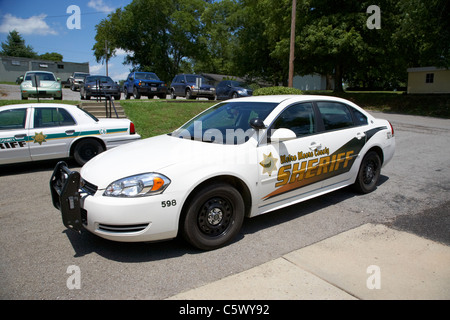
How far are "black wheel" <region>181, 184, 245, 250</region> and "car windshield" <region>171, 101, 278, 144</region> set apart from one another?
73cm

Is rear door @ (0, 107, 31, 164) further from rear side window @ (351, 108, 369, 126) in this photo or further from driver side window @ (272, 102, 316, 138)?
rear side window @ (351, 108, 369, 126)

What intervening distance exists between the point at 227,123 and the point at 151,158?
1274 millimetres

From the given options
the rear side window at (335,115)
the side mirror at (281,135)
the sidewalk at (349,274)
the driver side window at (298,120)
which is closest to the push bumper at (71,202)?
the sidewalk at (349,274)

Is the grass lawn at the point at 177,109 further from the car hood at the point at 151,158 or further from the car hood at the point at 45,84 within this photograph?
the car hood at the point at 151,158

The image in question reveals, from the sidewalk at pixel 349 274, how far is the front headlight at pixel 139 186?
1009 mm

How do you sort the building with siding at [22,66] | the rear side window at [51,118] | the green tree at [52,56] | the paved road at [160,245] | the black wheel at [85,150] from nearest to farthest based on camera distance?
the paved road at [160,245], the rear side window at [51,118], the black wheel at [85,150], the building with siding at [22,66], the green tree at [52,56]

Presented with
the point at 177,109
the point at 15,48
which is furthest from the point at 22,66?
the point at 177,109

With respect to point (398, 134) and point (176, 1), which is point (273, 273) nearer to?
point (398, 134)

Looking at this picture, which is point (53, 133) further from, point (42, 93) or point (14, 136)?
point (42, 93)

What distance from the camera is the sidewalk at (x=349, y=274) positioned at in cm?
279

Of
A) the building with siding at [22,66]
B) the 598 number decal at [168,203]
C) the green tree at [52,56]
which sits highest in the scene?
the green tree at [52,56]

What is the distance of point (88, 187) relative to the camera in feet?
11.5
